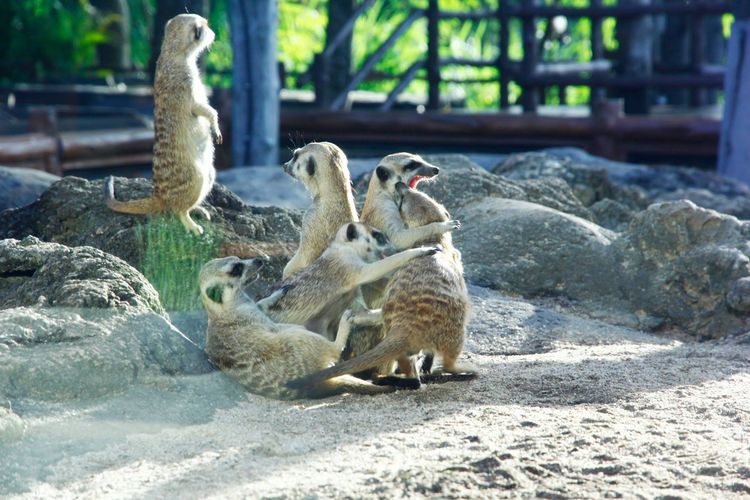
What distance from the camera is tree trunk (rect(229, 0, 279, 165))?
9.77 m

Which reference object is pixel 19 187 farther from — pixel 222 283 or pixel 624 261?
pixel 624 261

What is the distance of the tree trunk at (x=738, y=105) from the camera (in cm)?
974

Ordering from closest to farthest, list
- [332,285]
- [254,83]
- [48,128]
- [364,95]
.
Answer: [332,285] < [254,83] < [48,128] < [364,95]

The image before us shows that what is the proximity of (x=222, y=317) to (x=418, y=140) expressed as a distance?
25.7 feet

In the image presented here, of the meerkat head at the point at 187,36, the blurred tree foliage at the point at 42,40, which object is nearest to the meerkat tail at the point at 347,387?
the meerkat head at the point at 187,36

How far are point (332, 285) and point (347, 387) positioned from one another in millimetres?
580

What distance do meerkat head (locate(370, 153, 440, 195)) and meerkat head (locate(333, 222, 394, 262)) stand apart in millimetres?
511

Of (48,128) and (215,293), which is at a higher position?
(48,128)

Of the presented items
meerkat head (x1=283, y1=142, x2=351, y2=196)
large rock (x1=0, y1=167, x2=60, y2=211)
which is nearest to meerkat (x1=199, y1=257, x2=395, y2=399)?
meerkat head (x1=283, y1=142, x2=351, y2=196)

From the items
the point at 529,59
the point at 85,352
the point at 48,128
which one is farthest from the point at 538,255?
the point at 529,59

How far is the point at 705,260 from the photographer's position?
237 inches

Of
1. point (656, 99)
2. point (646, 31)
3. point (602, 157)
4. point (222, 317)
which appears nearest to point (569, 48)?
point (656, 99)

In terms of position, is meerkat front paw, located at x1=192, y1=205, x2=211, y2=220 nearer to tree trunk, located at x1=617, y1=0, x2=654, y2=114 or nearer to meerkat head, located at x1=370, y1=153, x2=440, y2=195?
meerkat head, located at x1=370, y1=153, x2=440, y2=195

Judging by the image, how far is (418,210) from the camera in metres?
4.93
